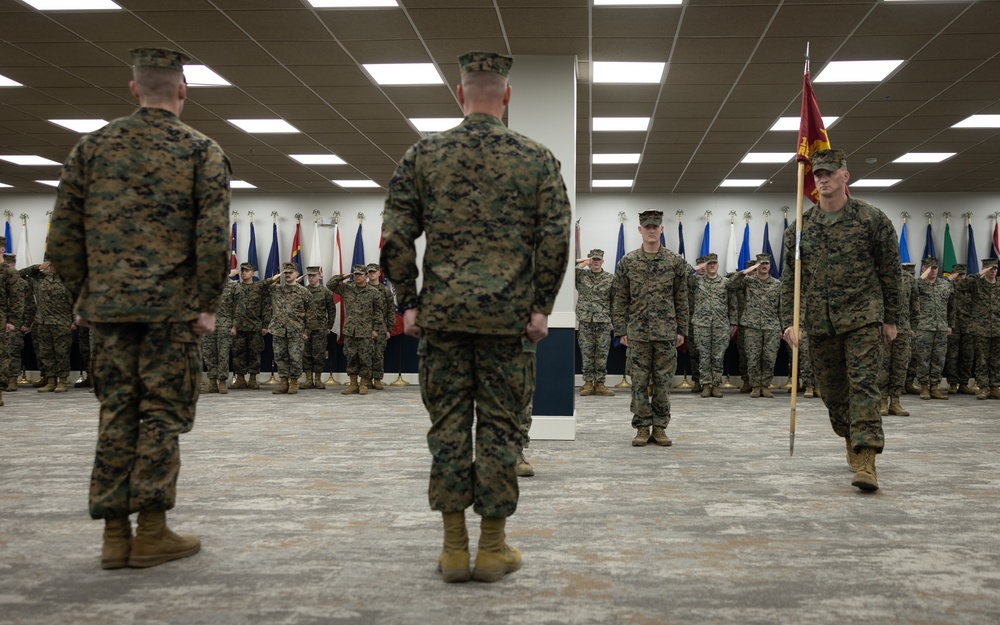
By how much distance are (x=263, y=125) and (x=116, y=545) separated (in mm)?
7864

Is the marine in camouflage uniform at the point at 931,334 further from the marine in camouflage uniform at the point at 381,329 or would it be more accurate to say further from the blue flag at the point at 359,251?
the blue flag at the point at 359,251

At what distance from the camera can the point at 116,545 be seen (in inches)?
106

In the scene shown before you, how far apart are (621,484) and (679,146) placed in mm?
7450

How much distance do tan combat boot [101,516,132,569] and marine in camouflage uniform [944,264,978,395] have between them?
1104cm

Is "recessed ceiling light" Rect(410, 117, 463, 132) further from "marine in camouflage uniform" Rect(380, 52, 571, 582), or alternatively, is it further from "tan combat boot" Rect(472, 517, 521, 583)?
"tan combat boot" Rect(472, 517, 521, 583)

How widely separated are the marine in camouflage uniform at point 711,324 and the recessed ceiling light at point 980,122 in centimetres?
354

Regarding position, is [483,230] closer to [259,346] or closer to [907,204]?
[259,346]

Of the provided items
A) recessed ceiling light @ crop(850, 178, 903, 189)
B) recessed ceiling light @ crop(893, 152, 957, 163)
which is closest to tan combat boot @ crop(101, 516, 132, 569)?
recessed ceiling light @ crop(893, 152, 957, 163)

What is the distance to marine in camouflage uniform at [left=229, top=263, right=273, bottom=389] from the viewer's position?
36.8 ft

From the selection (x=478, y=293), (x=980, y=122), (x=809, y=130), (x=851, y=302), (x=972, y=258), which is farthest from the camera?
(x=972, y=258)

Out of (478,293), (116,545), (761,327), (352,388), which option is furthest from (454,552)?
(761,327)

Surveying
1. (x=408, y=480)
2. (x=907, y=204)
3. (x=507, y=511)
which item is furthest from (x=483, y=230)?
(x=907, y=204)

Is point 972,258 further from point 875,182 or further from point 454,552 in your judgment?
point 454,552

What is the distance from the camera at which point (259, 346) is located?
11508mm
